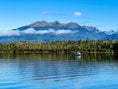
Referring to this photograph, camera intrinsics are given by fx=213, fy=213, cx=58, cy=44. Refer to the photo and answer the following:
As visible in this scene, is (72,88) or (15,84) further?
(15,84)

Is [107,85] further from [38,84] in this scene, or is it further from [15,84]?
[15,84]

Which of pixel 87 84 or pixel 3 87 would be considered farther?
pixel 87 84

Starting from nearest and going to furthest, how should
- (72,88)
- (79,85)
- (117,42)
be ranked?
(72,88) → (79,85) → (117,42)

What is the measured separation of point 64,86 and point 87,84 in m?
3.83

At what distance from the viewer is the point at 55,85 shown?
30109 mm

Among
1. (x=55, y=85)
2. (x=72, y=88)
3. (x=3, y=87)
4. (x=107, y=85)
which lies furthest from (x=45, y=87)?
(x=107, y=85)

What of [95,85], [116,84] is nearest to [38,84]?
[95,85]

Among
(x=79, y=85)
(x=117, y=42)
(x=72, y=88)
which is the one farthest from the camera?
(x=117, y=42)

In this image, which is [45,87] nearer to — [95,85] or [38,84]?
[38,84]

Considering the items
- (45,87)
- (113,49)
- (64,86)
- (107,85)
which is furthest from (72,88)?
(113,49)

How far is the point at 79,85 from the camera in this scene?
30.6 m

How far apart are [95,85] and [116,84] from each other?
343cm

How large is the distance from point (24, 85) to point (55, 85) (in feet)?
14.3

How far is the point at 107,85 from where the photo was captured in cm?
3092
